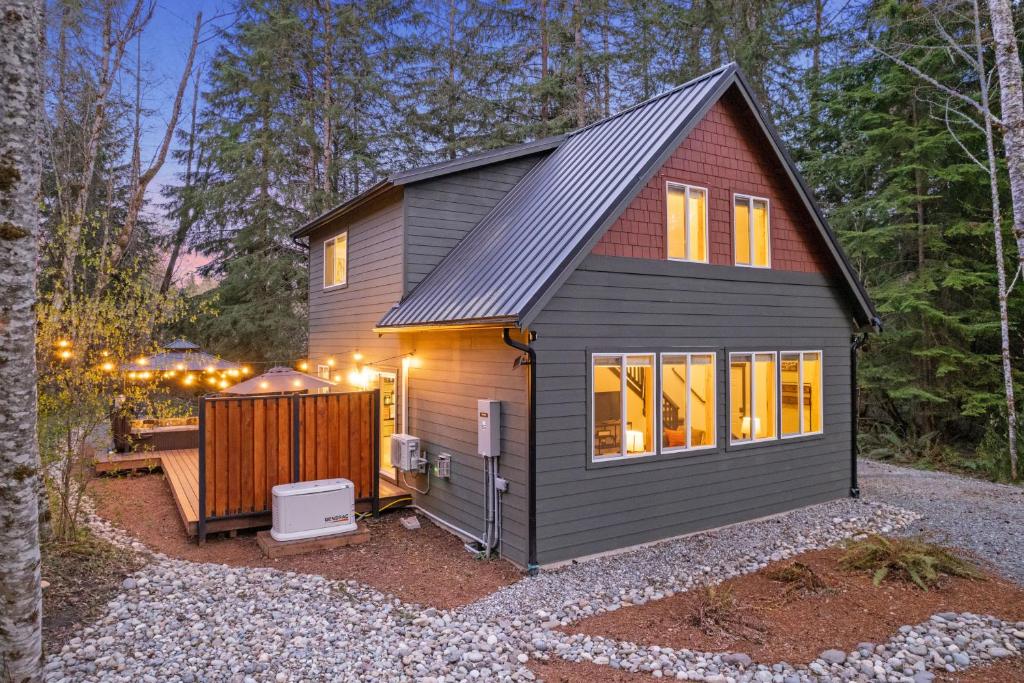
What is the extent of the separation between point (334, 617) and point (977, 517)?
855 cm

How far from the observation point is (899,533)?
301 inches

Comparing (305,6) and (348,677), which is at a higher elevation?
(305,6)

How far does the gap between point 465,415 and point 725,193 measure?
4597 mm

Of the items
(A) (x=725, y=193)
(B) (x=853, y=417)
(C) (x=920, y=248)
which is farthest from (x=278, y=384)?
(C) (x=920, y=248)

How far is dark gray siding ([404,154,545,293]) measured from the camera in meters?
8.78

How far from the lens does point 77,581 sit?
543 cm

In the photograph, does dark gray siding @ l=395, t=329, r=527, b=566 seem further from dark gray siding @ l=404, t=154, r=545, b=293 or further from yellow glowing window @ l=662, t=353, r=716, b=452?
yellow glowing window @ l=662, t=353, r=716, b=452

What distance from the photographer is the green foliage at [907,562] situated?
5.98 m

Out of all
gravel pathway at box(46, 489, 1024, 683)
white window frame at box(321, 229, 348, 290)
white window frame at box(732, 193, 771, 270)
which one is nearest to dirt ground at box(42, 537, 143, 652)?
gravel pathway at box(46, 489, 1024, 683)

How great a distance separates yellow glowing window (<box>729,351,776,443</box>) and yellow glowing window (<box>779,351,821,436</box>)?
25cm

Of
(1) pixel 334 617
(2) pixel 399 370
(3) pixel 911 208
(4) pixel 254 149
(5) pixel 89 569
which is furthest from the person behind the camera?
(4) pixel 254 149

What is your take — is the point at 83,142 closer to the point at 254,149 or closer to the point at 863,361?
the point at 254,149

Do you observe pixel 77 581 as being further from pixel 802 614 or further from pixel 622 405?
pixel 802 614

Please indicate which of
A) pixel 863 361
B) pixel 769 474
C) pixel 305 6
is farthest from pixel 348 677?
pixel 305 6
